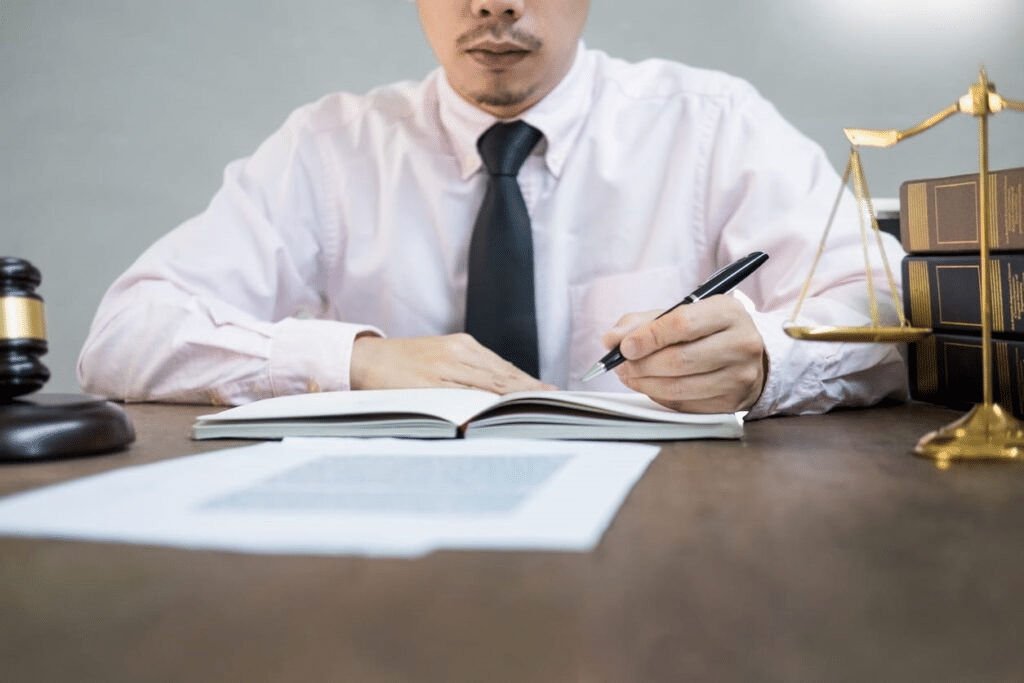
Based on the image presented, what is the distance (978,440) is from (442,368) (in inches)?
29.9

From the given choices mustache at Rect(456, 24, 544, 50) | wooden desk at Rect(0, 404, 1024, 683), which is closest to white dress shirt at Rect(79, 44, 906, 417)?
mustache at Rect(456, 24, 544, 50)

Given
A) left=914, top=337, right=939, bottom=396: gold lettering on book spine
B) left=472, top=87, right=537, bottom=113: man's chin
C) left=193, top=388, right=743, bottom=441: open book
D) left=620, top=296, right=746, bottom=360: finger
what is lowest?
left=914, top=337, right=939, bottom=396: gold lettering on book spine

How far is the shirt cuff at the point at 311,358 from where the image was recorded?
4.75 feet

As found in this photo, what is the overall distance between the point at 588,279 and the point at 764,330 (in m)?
0.78

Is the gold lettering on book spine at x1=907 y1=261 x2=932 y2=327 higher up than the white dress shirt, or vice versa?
the white dress shirt

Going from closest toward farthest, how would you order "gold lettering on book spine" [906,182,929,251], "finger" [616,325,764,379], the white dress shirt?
1. "finger" [616,325,764,379]
2. "gold lettering on book spine" [906,182,929,251]
3. the white dress shirt

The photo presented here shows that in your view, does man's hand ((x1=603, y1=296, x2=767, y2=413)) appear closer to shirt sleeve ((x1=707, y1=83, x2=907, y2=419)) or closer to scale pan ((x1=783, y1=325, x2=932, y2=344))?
shirt sleeve ((x1=707, y1=83, x2=907, y2=419))

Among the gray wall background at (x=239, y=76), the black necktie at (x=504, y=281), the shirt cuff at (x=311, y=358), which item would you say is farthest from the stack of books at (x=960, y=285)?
the gray wall background at (x=239, y=76)

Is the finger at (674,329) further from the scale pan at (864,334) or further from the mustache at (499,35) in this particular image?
the mustache at (499,35)

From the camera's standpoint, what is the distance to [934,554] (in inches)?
19.4

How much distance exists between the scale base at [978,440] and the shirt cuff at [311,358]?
0.85 meters

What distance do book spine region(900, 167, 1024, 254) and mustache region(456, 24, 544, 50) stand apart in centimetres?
78

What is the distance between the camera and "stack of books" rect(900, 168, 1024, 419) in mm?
1074

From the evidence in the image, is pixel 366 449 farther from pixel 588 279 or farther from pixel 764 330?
pixel 588 279
